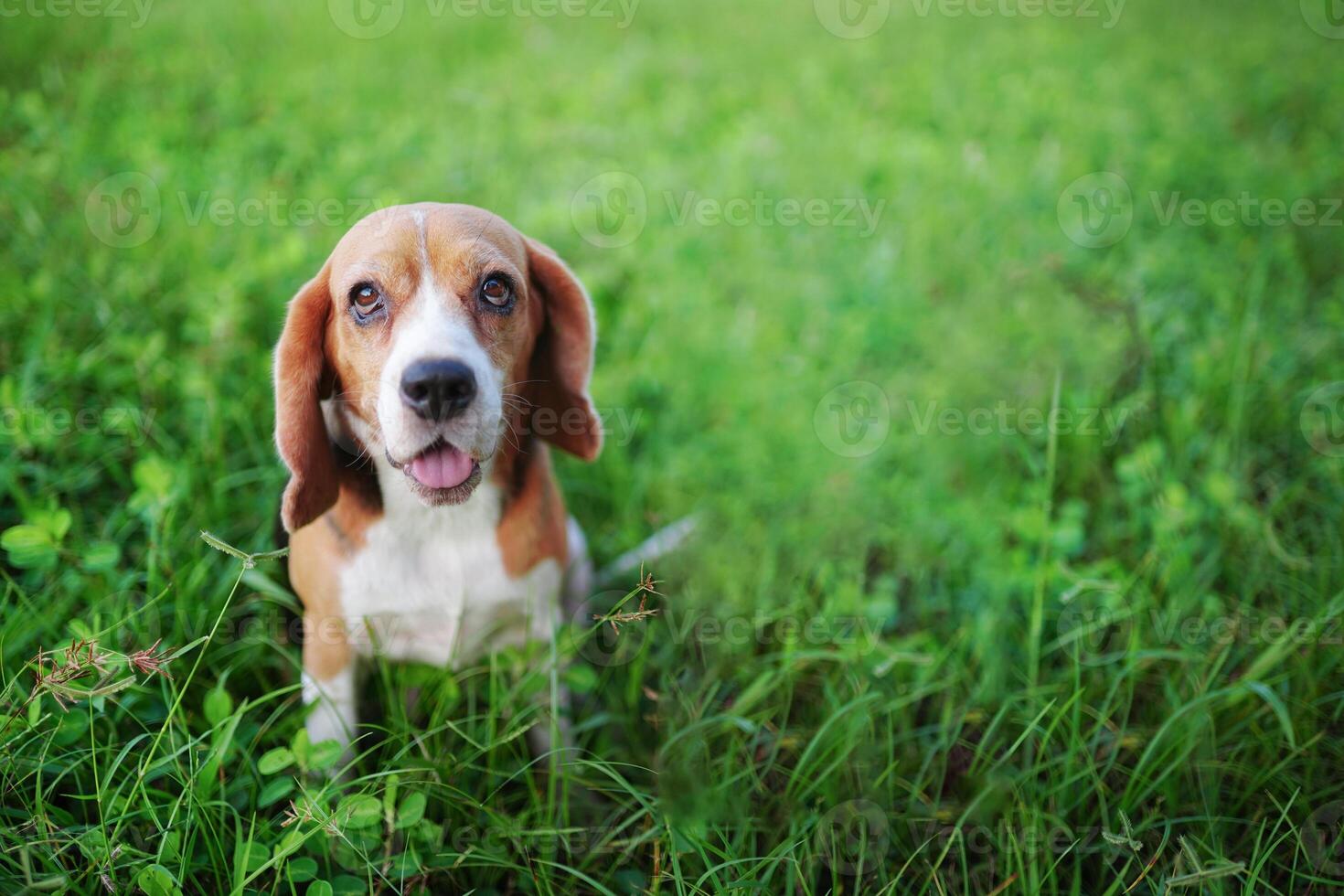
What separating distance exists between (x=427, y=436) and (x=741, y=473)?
1.99 meters

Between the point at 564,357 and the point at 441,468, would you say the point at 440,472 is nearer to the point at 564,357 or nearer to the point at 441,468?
the point at 441,468

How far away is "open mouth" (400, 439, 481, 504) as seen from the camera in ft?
6.90

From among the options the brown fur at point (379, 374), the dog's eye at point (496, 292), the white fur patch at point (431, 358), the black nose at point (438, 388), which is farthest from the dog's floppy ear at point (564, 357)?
the black nose at point (438, 388)

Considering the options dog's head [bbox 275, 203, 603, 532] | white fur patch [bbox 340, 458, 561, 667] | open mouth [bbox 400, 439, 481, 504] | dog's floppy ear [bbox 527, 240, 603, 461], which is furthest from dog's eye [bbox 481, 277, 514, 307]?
white fur patch [bbox 340, 458, 561, 667]

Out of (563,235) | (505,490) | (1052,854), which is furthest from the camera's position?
Answer: (563,235)

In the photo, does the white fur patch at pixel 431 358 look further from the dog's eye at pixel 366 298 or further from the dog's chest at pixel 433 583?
the dog's chest at pixel 433 583

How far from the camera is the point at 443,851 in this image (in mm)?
2191

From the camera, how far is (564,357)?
247 cm

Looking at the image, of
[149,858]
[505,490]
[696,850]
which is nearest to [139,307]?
[505,490]

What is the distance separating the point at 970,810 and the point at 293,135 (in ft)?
16.9

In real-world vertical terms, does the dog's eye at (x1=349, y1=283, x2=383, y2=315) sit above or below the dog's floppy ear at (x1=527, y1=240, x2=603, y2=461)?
above

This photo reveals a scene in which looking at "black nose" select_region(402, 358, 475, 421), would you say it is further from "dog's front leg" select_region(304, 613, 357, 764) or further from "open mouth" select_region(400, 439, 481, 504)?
"dog's front leg" select_region(304, 613, 357, 764)

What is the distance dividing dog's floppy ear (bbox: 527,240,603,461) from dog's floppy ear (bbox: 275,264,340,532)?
0.56m

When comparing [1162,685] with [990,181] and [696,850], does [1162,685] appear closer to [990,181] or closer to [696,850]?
[696,850]
